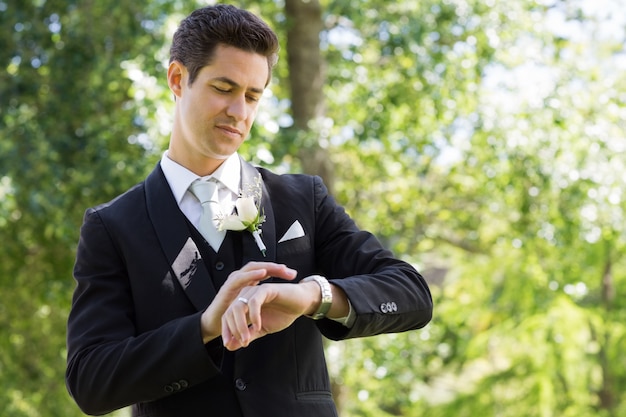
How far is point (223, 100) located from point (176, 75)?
0.19 meters

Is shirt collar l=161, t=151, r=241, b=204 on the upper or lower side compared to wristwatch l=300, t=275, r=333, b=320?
upper

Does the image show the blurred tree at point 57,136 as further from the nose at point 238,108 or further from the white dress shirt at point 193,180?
the nose at point 238,108

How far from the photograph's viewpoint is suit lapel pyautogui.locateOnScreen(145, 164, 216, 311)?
2328mm

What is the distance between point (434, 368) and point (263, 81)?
11.2 metres

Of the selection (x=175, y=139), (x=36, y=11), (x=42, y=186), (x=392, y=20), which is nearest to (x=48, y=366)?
(x=42, y=186)

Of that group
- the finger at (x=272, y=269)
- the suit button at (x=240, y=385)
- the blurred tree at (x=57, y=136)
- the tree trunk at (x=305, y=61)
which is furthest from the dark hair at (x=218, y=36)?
the tree trunk at (x=305, y=61)

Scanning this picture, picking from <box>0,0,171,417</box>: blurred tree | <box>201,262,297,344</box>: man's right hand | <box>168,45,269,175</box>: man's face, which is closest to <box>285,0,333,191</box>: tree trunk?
<box>0,0,171,417</box>: blurred tree

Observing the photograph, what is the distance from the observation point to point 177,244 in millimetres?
2383

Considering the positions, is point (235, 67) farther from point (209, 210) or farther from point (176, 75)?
point (209, 210)

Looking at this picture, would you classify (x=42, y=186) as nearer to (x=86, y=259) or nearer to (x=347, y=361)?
(x=347, y=361)

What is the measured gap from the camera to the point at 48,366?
10.1m

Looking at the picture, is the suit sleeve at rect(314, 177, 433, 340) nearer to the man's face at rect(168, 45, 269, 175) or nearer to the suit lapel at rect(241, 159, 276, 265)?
the suit lapel at rect(241, 159, 276, 265)

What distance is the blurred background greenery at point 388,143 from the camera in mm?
8094

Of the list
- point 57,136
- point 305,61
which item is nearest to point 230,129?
point 57,136
